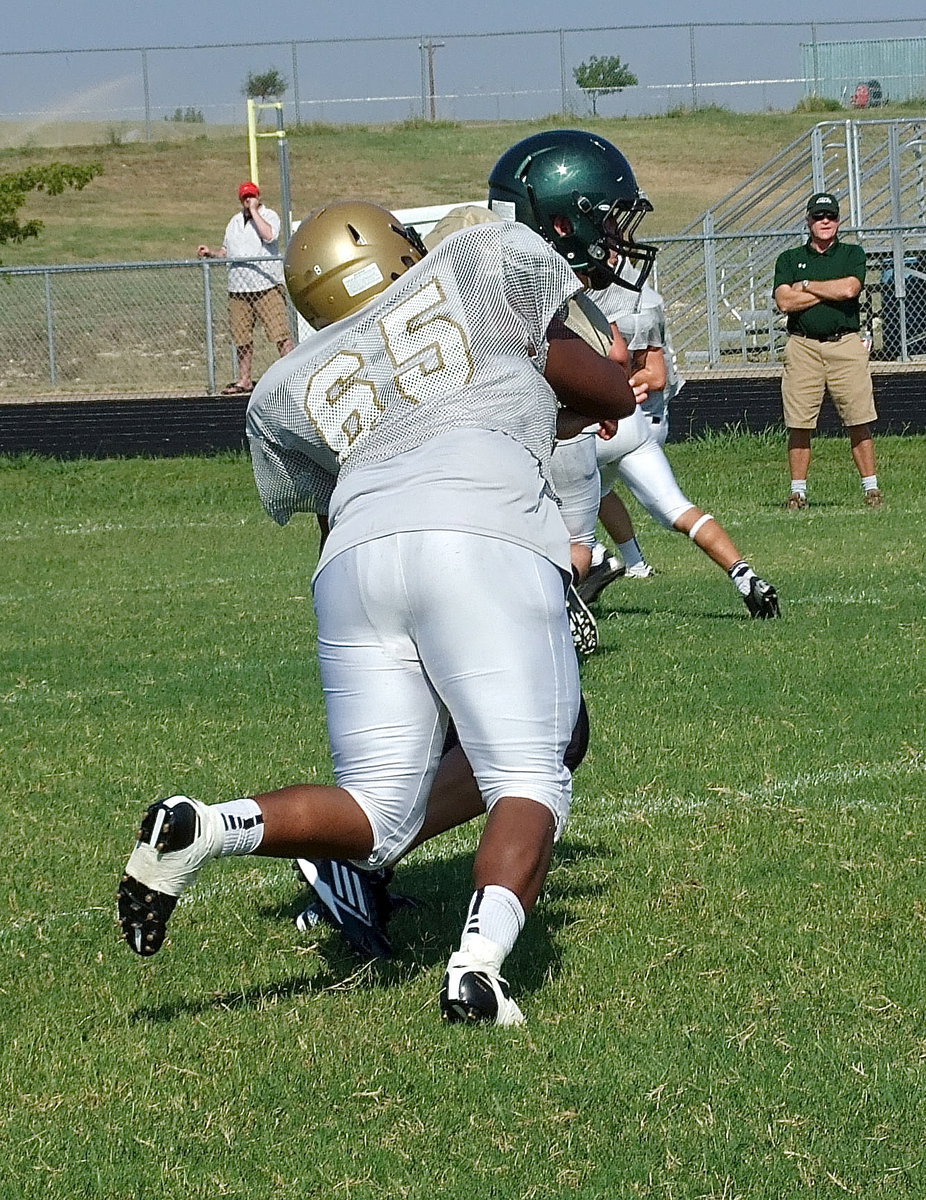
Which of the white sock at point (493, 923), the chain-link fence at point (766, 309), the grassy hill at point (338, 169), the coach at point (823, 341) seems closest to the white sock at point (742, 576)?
the coach at point (823, 341)

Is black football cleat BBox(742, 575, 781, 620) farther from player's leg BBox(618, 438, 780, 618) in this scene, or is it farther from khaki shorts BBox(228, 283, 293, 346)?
khaki shorts BBox(228, 283, 293, 346)

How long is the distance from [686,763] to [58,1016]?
2694mm

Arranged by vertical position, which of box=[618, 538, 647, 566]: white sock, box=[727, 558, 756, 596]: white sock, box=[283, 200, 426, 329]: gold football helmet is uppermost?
box=[283, 200, 426, 329]: gold football helmet

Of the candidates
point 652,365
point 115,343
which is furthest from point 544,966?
point 115,343

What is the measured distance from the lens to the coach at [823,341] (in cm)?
1339

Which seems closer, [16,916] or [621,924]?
[621,924]

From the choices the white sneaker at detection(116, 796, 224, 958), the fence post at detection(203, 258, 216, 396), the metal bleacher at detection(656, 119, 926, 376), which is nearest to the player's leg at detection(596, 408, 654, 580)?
the white sneaker at detection(116, 796, 224, 958)

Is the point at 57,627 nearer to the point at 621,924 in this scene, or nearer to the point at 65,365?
the point at 621,924

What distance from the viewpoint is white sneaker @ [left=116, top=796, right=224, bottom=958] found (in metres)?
3.52

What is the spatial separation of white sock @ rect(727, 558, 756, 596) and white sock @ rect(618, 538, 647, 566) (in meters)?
1.51

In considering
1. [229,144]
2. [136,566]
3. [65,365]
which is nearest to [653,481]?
[136,566]

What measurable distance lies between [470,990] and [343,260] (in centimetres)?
163

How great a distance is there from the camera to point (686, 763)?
20.1 ft

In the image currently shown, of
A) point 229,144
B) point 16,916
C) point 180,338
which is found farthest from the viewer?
point 229,144
